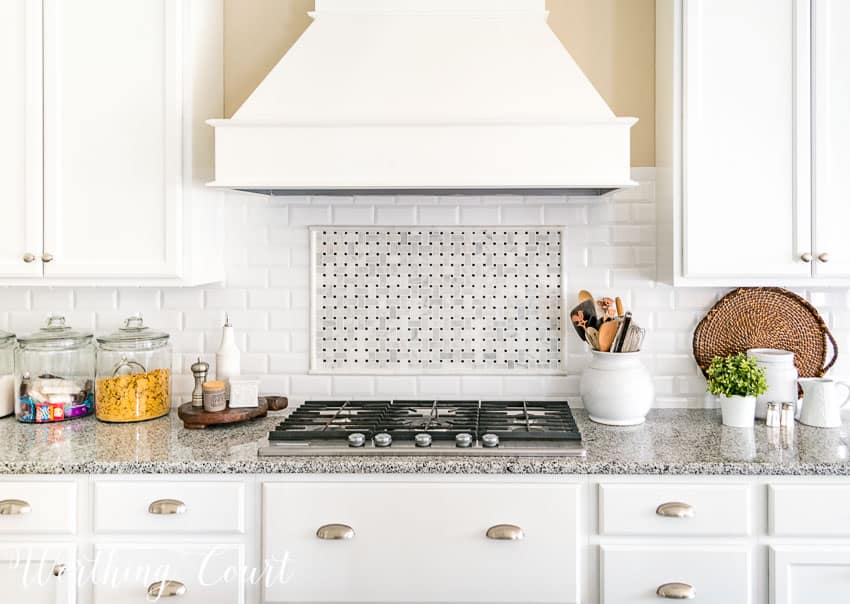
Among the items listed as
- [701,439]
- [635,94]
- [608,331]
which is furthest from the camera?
[635,94]

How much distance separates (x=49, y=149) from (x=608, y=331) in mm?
1897

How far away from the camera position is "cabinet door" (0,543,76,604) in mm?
2016

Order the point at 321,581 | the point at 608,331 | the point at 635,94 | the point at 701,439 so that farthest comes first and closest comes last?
the point at 635,94, the point at 608,331, the point at 701,439, the point at 321,581

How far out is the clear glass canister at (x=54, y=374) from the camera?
244cm

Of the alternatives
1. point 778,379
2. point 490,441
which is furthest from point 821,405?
point 490,441

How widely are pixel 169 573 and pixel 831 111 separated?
2400 mm

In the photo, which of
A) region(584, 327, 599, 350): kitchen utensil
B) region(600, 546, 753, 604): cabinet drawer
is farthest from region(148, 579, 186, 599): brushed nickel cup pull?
region(584, 327, 599, 350): kitchen utensil

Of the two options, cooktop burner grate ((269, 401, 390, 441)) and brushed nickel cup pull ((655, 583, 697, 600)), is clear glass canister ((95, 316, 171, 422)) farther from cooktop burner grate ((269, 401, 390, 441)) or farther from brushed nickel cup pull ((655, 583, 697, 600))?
brushed nickel cup pull ((655, 583, 697, 600))

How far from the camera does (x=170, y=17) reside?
90.3 inches

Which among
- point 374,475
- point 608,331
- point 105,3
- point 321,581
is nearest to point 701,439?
point 608,331

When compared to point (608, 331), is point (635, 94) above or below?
above

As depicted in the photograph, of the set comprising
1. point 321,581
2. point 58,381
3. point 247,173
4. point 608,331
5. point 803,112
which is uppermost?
point 803,112

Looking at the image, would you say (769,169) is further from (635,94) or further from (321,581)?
(321,581)

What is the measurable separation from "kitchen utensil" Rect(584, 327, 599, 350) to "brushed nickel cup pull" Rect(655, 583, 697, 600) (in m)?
0.79
